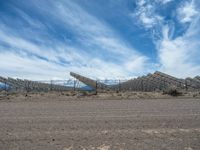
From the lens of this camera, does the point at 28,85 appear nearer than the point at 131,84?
Yes

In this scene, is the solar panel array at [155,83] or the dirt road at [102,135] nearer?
the dirt road at [102,135]

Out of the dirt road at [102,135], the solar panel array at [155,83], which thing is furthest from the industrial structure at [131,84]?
the dirt road at [102,135]

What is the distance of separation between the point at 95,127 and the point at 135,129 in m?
1.51

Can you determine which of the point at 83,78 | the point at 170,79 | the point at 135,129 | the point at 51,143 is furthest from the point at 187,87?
the point at 51,143

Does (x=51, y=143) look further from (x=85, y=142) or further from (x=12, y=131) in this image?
(x=12, y=131)

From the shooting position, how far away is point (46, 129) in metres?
10.3

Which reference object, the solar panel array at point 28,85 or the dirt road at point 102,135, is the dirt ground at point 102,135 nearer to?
the dirt road at point 102,135

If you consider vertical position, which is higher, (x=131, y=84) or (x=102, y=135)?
(x=131, y=84)

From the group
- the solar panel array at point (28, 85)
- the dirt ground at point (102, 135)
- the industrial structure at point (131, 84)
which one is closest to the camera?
the dirt ground at point (102, 135)

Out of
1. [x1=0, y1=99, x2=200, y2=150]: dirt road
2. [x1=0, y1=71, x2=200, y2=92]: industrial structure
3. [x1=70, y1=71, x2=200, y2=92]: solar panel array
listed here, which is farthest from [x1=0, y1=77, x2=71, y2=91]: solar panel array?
[x1=0, y1=99, x2=200, y2=150]: dirt road

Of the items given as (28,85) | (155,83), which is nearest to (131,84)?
(155,83)

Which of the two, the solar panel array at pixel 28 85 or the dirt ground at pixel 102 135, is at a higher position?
the solar panel array at pixel 28 85

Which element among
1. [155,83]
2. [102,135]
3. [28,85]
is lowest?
[102,135]

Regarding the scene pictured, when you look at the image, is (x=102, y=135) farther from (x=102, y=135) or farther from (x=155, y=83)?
(x=155, y=83)
